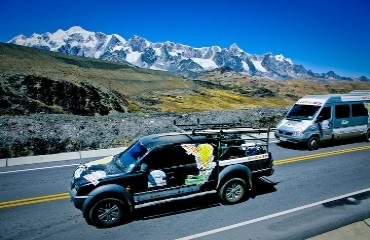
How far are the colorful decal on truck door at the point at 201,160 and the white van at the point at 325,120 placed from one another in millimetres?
7960

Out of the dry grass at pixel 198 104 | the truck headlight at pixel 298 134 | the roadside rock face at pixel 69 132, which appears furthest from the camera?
the dry grass at pixel 198 104

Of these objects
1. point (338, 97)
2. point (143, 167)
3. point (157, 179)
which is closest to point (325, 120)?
point (338, 97)

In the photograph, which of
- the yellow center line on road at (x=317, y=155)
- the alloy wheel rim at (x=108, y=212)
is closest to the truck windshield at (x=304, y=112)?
the yellow center line on road at (x=317, y=155)

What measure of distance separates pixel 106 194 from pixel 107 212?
0.53 m

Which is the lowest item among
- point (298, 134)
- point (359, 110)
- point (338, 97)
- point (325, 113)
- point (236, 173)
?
point (236, 173)

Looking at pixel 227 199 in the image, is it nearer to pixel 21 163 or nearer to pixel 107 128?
pixel 21 163

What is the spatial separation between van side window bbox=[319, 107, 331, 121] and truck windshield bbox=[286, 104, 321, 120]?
0.88 feet

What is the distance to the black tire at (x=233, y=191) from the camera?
28.9ft

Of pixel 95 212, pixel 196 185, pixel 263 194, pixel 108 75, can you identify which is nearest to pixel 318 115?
pixel 263 194

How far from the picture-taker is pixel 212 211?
8633mm

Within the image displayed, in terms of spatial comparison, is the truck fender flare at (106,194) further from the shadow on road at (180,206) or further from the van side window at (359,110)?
the van side window at (359,110)

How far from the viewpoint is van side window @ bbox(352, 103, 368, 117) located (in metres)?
16.6

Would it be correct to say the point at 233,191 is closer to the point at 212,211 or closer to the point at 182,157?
the point at 212,211

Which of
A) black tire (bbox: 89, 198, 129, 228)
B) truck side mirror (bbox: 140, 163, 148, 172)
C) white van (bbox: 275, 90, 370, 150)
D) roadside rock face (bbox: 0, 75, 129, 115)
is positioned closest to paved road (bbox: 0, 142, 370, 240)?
black tire (bbox: 89, 198, 129, 228)
